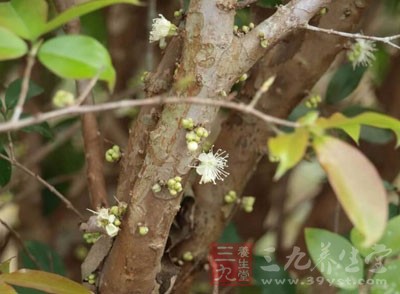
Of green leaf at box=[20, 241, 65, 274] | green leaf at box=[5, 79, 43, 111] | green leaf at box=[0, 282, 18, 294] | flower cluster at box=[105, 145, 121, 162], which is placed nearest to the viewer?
green leaf at box=[0, 282, 18, 294]

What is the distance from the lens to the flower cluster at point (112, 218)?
706 mm

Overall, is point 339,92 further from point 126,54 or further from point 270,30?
point 126,54

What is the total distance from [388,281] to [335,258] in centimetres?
5

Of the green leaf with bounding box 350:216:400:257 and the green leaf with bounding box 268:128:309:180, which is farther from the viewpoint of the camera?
the green leaf with bounding box 350:216:400:257

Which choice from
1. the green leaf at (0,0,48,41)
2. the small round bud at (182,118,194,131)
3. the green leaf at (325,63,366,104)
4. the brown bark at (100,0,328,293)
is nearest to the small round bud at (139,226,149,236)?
the brown bark at (100,0,328,293)

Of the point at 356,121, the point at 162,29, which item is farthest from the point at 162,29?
the point at 356,121

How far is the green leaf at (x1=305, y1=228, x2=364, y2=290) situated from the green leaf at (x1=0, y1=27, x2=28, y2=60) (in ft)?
1.02

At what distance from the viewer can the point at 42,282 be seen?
66 centimetres

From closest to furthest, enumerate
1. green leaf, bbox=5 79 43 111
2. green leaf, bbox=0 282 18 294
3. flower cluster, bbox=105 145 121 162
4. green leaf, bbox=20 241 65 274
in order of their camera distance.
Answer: green leaf, bbox=0 282 18 294, flower cluster, bbox=105 145 121 162, green leaf, bbox=5 79 43 111, green leaf, bbox=20 241 65 274

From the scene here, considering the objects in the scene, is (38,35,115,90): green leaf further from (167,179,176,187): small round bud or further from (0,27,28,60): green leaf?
(167,179,176,187): small round bud

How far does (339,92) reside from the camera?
1.08 metres

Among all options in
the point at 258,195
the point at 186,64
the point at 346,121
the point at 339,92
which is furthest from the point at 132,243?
the point at 258,195

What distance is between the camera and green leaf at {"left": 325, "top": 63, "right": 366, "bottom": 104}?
1.07 metres

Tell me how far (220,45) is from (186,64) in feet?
0.11
